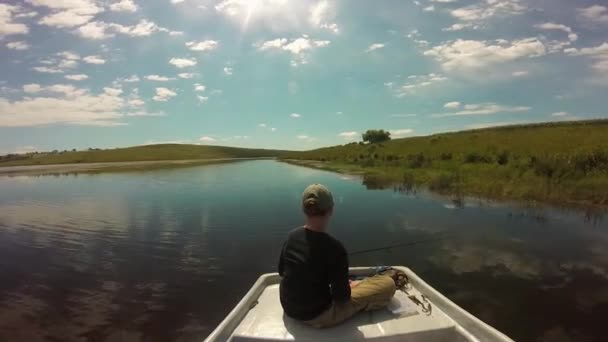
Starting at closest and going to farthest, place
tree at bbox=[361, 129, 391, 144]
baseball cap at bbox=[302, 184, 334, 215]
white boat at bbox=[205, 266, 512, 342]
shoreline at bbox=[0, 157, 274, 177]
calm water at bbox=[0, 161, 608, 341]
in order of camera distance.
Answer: baseball cap at bbox=[302, 184, 334, 215] → white boat at bbox=[205, 266, 512, 342] → calm water at bbox=[0, 161, 608, 341] → shoreline at bbox=[0, 157, 274, 177] → tree at bbox=[361, 129, 391, 144]

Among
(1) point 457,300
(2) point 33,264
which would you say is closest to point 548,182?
(1) point 457,300

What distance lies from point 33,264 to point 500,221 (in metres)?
16.6

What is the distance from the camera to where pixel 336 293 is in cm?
466

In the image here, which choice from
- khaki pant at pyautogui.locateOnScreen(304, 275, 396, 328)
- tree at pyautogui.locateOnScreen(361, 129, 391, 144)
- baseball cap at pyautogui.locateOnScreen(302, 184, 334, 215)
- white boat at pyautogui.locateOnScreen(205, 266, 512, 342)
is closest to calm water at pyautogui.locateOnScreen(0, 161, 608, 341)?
white boat at pyautogui.locateOnScreen(205, 266, 512, 342)

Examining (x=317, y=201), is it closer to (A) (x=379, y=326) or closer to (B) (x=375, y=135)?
(A) (x=379, y=326)

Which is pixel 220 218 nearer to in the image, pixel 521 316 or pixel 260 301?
pixel 260 301

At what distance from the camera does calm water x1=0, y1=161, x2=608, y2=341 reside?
7.08 meters

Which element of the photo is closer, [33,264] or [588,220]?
[33,264]

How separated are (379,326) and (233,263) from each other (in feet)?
21.3

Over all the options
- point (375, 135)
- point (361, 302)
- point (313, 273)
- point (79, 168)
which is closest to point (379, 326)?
point (361, 302)

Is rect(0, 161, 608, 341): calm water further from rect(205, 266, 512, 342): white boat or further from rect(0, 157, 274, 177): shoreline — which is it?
rect(0, 157, 274, 177): shoreline

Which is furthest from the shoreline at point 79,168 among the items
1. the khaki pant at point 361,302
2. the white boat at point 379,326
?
the khaki pant at point 361,302

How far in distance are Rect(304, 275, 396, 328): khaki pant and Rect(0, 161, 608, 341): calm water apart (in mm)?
2841

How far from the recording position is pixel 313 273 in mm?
4496
